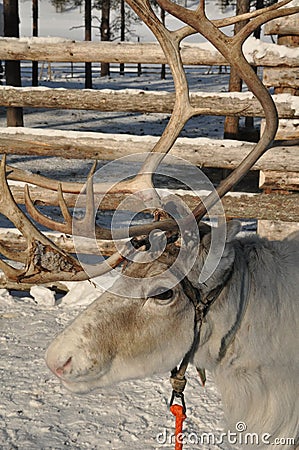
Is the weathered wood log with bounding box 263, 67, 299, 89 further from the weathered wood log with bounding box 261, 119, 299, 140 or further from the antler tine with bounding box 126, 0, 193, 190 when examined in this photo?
the antler tine with bounding box 126, 0, 193, 190

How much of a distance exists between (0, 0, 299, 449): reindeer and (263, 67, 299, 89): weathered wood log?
2.18 metres

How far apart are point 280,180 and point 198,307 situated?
2710 millimetres

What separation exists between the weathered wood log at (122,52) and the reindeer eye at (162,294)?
2.71 metres

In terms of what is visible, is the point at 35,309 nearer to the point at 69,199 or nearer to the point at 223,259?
the point at 69,199

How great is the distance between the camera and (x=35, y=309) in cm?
506

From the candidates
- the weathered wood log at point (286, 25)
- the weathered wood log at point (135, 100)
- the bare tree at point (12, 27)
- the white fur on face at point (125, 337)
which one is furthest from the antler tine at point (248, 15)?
the bare tree at point (12, 27)

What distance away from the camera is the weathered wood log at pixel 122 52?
4645mm

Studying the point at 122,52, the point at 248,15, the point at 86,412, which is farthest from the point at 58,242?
the point at 248,15

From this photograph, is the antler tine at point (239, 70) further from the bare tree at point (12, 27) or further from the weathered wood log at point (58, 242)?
the bare tree at point (12, 27)

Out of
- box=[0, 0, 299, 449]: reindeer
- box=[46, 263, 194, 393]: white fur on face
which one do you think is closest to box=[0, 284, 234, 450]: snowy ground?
box=[0, 0, 299, 449]: reindeer

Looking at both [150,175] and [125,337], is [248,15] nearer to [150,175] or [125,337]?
[150,175]

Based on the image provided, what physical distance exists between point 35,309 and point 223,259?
9.94 ft

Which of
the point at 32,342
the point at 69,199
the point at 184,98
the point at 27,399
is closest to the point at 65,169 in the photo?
the point at 69,199

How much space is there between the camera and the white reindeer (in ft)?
7.64
